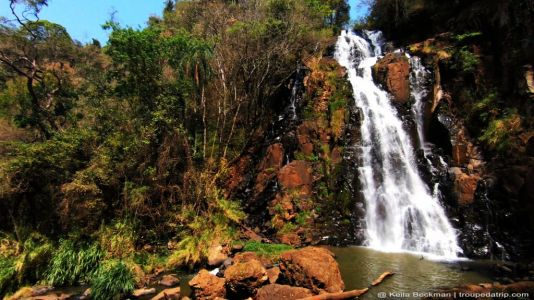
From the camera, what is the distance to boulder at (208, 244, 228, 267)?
11422 mm

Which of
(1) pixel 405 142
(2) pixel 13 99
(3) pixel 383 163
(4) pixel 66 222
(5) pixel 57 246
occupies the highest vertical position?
(2) pixel 13 99

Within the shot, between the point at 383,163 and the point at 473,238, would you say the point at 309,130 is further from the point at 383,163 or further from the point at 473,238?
the point at 473,238

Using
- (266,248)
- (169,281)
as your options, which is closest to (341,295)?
(266,248)

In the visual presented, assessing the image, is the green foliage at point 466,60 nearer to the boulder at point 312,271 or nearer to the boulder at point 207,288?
the boulder at point 312,271

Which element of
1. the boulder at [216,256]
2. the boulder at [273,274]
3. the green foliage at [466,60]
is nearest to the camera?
the boulder at [273,274]

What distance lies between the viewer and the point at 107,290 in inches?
367

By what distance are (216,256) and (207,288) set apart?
2946 mm

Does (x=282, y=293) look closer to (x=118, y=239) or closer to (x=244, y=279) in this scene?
(x=244, y=279)

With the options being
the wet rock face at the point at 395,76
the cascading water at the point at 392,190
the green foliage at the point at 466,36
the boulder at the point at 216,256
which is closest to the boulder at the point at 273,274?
the boulder at the point at 216,256

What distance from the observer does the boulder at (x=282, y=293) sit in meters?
7.90

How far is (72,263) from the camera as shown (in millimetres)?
10883

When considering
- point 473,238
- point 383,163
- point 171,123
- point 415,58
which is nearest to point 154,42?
point 171,123

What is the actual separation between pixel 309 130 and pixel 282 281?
30.0ft

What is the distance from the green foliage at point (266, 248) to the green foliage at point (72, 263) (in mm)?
4991
